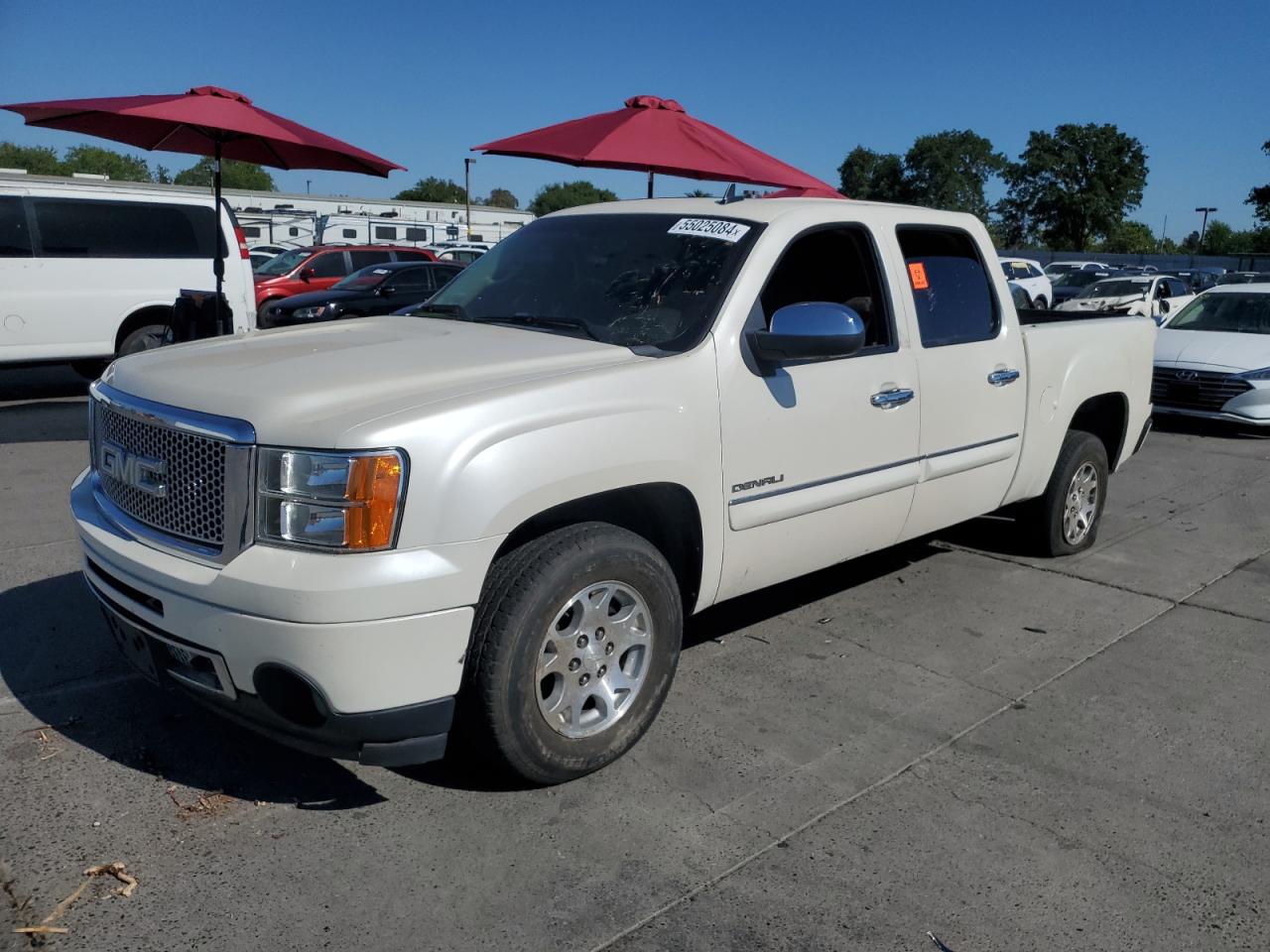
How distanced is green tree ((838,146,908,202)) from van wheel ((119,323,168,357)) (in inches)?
3262

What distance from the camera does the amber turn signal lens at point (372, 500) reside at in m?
2.77

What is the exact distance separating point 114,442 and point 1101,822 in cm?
331

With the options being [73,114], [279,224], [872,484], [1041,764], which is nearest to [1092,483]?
[872,484]

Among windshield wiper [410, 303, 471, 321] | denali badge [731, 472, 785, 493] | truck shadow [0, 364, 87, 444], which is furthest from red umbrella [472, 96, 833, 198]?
denali badge [731, 472, 785, 493]

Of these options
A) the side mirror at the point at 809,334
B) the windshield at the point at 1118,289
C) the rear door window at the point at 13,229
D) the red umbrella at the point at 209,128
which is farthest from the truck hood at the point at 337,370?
the windshield at the point at 1118,289

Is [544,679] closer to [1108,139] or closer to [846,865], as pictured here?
[846,865]

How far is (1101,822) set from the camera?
3.28m

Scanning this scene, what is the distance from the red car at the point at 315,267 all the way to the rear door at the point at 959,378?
15.6 meters

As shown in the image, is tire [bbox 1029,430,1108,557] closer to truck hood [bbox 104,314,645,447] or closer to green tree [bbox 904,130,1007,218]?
truck hood [bbox 104,314,645,447]

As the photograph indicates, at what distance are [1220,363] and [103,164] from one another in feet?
330

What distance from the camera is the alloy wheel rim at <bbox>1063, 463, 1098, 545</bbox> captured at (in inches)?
232

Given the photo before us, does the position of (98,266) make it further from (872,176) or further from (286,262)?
(872,176)

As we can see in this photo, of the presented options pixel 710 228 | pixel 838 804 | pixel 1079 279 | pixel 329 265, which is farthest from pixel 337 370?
pixel 1079 279

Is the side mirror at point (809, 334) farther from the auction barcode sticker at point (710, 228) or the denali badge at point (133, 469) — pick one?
the denali badge at point (133, 469)
